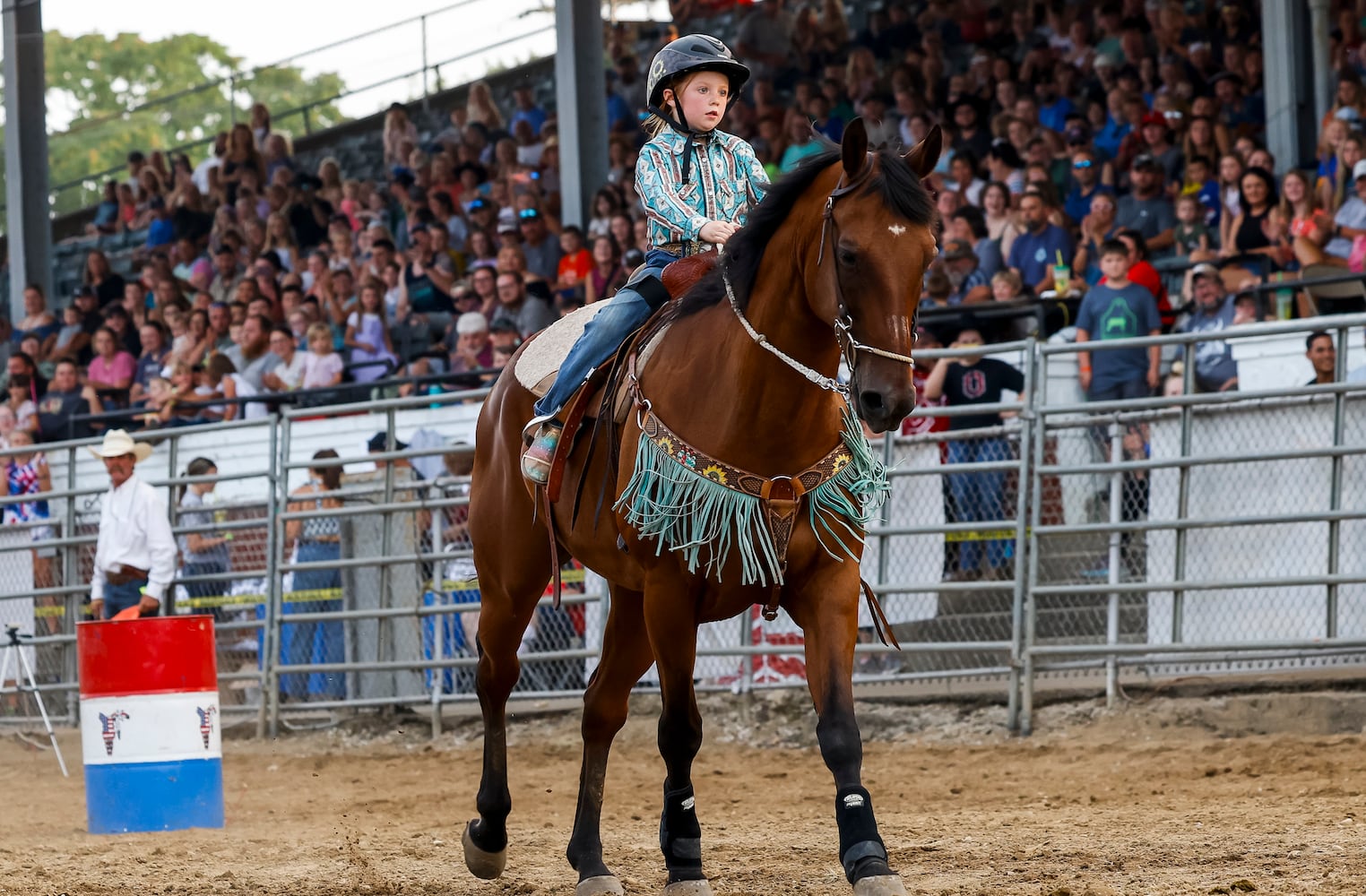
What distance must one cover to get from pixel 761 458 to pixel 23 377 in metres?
14.9

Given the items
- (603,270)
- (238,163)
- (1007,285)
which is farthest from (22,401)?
(1007,285)

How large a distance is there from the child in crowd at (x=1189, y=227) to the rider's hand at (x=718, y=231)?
7.88 m

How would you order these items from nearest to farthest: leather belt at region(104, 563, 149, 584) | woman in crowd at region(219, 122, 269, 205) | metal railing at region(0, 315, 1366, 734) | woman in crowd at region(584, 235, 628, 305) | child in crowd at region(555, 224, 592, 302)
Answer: metal railing at region(0, 315, 1366, 734) → leather belt at region(104, 563, 149, 584) → woman in crowd at region(584, 235, 628, 305) → child in crowd at region(555, 224, 592, 302) → woman in crowd at region(219, 122, 269, 205)

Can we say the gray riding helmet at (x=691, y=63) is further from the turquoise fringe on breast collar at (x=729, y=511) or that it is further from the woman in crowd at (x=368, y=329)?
the woman in crowd at (x=368, y=329)

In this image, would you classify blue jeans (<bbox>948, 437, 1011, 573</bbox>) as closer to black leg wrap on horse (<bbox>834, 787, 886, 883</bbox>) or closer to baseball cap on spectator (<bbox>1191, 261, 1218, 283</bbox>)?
baseball cap on spectator (<bbox>1191, 261, 1218, 283</bbox>)

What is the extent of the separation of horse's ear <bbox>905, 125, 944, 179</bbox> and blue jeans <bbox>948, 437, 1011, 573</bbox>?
17.6 feet

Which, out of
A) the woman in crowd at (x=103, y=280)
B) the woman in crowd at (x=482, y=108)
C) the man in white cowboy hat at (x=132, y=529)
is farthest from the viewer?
the woman in crowd at (x=482, y=108)

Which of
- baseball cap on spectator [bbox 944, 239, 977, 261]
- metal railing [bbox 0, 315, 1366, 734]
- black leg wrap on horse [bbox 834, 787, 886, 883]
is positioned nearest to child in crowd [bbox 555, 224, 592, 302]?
metal railing [bbox 0, 315, 1366, 734]

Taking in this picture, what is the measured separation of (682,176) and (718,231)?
399 mm

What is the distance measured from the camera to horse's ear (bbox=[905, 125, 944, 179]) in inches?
199

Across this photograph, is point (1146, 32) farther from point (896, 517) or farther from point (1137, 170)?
point (896, 517)

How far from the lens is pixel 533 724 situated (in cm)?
1199

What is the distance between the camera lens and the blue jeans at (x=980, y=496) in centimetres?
1032

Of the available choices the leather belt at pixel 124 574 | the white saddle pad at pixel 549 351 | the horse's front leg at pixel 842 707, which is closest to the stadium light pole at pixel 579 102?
the leather belt at pixel 124 574
